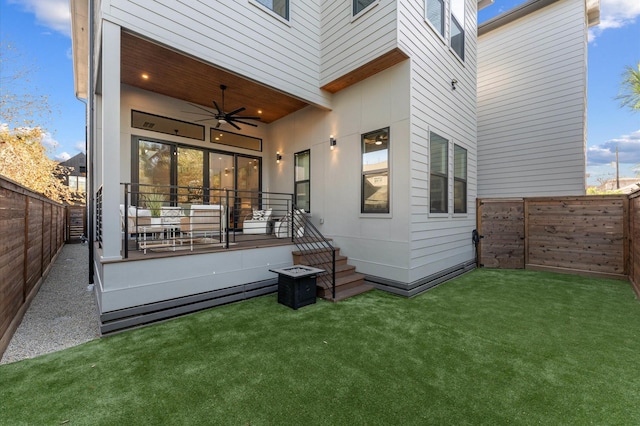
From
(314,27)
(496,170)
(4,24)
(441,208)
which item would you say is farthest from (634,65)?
(4,24)

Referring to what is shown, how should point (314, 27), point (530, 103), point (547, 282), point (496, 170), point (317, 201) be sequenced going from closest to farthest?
point (547, 282) < point (314, 27) < point (317, 201) < point (530, 103) < point (496, 170)

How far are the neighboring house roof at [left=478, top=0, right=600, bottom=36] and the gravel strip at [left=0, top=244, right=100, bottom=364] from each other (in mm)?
11663

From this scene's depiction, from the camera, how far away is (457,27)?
249 inches

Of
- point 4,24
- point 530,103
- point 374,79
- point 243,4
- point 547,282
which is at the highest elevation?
point 4,24

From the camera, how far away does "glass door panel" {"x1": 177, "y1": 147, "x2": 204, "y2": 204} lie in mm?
6605

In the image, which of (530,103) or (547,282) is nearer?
(547,282)

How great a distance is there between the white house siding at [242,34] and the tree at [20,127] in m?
5.32

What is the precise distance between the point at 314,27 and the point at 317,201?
3794 mm

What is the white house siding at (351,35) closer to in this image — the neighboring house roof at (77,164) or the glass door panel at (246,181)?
the glass door panel at (246,181)

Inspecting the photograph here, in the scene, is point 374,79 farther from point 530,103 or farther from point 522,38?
point 522,38

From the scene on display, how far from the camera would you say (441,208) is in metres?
5.59

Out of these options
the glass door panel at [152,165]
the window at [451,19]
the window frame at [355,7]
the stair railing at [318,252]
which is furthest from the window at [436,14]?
the glass door panel at [152,165]

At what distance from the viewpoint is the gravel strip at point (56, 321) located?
2.75 meters

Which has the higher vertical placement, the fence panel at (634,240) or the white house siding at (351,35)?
the white house siding at (351,35)
